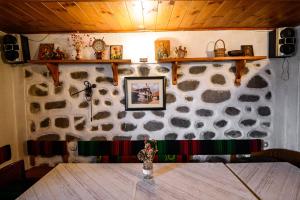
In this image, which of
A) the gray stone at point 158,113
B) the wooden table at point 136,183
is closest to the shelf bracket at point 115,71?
the gray stone at point 158,113

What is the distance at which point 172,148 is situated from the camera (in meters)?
3.13

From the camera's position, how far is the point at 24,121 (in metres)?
3.14

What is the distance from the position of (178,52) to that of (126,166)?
1517 mm

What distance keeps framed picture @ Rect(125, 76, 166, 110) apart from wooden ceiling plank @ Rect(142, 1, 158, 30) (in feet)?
2.14

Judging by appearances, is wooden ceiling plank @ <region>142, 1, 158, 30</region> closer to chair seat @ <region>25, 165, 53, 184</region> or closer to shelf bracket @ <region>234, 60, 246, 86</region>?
shelf bracket @ <region>234, 60, 246, 86</region>

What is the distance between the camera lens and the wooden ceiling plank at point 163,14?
84.5 inches

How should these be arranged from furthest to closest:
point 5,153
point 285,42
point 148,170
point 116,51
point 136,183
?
point 116,51 → point 285,42 → point 5,153 → point 148,170 → point 136,183

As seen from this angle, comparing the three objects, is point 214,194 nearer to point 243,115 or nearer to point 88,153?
point 243,115

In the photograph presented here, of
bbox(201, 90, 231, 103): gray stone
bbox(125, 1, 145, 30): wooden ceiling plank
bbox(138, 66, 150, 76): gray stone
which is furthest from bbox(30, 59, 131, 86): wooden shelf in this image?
bbox(201, 90, 231, 103): gray stone

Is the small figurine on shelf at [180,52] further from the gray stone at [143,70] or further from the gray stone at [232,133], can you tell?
the gray stone at [232,133]

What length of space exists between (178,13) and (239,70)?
1160 mm

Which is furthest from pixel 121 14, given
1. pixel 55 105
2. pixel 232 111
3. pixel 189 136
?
pixel 232 111

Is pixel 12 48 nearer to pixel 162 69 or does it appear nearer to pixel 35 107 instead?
pixel 35 107

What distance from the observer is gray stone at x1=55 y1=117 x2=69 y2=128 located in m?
3.17
